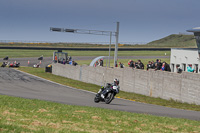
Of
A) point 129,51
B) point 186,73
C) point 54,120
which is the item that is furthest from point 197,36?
point 129,51

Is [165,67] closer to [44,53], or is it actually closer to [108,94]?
[108,94]

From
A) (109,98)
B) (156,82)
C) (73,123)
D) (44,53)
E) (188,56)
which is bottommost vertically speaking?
(109,98)

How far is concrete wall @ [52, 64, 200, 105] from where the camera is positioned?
2148cm

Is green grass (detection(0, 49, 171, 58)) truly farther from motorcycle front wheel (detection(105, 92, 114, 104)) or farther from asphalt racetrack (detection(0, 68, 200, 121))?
motorcycle front wheel (detection(105, 92, 114, 104))

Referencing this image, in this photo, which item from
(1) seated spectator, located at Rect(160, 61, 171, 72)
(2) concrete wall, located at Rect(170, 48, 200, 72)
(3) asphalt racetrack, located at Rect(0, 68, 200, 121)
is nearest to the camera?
(3) asphalt racetrack, located at Rect(0, 68, 200, 121)

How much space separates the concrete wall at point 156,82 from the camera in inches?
846

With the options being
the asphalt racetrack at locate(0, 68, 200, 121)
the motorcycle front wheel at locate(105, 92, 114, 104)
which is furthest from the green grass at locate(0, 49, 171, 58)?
the motorcycle front wheel at locate(105, 92, 114, 104)

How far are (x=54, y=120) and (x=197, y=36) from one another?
2485 cm

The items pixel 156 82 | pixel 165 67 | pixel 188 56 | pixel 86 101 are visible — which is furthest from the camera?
pixel 188 56

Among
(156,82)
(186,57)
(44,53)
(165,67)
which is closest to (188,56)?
(186,57)

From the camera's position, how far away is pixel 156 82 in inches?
1003

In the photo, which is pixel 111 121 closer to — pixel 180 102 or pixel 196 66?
pixel 180 102

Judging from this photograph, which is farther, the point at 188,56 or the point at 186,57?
the point at 186,57

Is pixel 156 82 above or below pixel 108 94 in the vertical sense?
above
